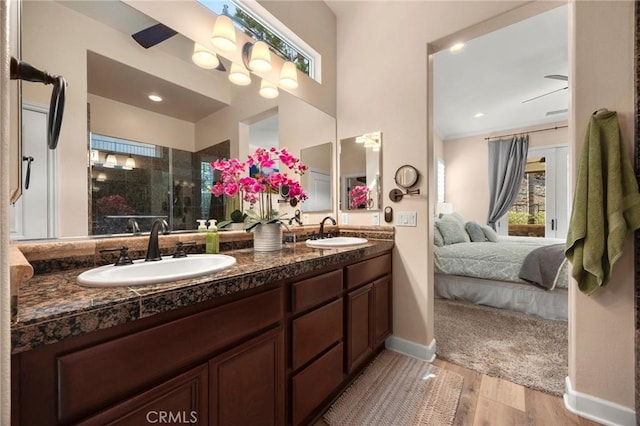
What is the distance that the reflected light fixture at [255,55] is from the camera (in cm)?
175

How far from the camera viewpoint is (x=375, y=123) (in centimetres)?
223

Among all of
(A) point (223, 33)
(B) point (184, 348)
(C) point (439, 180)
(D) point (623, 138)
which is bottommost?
(B) point (184, 348)

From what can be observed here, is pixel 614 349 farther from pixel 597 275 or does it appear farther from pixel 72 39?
pixel 72 39

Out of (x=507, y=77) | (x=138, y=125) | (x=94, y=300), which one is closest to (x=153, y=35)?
(x=138, y=125)

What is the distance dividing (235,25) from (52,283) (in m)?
1.76

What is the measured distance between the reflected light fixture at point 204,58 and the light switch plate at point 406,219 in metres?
1.68

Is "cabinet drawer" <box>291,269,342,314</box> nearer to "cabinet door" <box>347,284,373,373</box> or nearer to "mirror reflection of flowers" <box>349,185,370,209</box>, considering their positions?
"cabinet door" <box>347,284,373,373</box>

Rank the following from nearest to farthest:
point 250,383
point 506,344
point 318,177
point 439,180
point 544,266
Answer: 1. point 250,383
2. point 506,344
3. point 318,177
4. point 544,266
5. point 439,180

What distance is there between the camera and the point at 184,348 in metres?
0.78

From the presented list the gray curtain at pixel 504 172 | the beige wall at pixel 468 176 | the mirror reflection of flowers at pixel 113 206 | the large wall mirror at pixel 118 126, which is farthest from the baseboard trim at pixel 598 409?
the beige wall at pixel 468 176

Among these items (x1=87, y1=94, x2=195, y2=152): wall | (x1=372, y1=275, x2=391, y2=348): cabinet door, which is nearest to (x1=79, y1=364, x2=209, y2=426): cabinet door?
(x1=87, y1=94, x2=195, y2=152): wall

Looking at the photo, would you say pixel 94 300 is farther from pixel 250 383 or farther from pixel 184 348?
pixel 250 383

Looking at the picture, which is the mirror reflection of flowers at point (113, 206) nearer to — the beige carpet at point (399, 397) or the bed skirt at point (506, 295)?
the beige carpet at point (399, 397)

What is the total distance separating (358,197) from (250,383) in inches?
67.1
